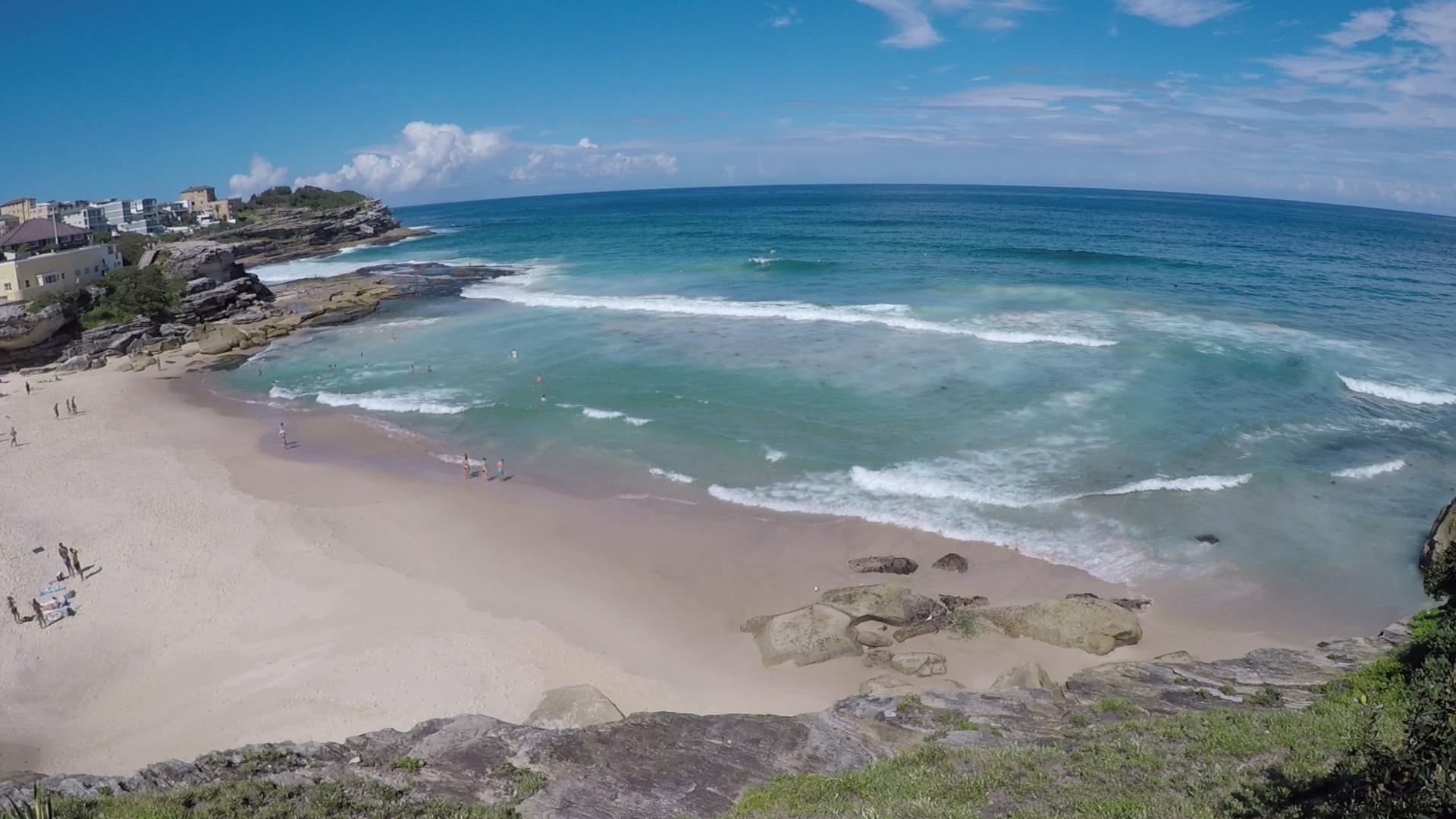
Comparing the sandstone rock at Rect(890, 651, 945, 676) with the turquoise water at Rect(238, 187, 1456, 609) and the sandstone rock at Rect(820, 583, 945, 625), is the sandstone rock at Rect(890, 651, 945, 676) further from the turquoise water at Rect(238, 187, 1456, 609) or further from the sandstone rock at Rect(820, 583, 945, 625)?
the turquoise water at Rect(238, 187, 1456, 609)

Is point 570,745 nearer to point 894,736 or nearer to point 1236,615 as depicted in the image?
point 894,736

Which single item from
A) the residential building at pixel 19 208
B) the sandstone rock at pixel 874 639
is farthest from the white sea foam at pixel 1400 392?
the residential building at pixel 19 208

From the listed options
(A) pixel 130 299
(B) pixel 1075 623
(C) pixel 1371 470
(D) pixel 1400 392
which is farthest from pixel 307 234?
(D) pixel 1400 392

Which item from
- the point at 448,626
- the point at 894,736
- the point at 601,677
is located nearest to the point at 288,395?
the point at 448,626

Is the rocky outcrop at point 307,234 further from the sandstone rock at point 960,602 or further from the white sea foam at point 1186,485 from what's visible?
the white sea foam at point 1186,485

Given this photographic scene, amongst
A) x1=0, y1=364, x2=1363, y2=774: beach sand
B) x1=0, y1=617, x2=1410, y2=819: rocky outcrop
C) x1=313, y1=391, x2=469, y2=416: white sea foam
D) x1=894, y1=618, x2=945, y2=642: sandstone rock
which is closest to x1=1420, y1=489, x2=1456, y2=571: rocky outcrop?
x1=0, y1=364, x2=1363, y2=774: beach sand

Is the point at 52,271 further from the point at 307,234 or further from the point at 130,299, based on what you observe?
the point at 307,234

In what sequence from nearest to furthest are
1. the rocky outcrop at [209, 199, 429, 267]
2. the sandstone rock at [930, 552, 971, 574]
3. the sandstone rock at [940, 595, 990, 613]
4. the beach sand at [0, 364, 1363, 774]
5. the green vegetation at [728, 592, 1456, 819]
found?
1. the green vegetation at [728, 592, 1456, 819]
2. the beach sand at [0, 364, 1363, 774]
3. the sandstone rock at [940, 595, 990, 613]
4. the sandstone rock at [930, 552, 971, 574]
5. the rocky outcrop at [209, 199, 429, 267]
